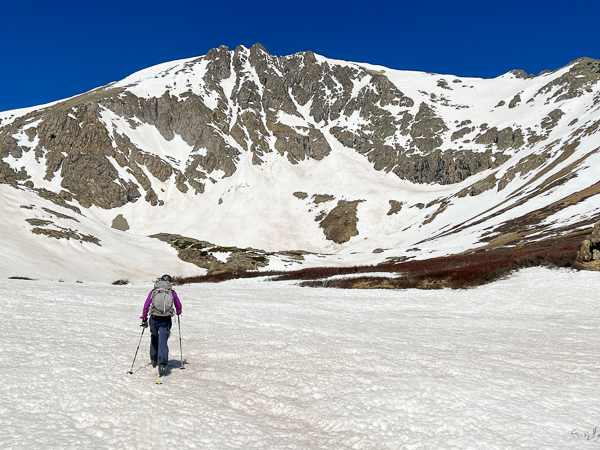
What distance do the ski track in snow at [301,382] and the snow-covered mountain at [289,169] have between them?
146ft

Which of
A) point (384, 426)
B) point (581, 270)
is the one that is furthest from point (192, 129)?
point (384, 426)

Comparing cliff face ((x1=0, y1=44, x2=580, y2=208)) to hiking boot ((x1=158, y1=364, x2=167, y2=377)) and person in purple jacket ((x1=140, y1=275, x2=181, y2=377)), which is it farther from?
hiking boot ((x1=158, y1=364, x2=167, y2=377))

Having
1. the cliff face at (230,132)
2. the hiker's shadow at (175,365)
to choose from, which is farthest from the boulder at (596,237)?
the cliff face at (230,132)

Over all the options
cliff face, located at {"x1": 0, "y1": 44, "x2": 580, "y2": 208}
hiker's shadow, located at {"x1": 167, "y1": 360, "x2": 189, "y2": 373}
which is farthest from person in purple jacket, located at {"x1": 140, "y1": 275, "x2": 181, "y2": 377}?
cliff face, located at {"x1": 0, "y1": 44, "x2": 580, "y2": 208}

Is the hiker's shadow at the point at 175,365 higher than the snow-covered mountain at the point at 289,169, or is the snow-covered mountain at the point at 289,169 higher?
the snow-covered mountain at the point at 289,169

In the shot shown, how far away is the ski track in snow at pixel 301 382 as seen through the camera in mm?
6840

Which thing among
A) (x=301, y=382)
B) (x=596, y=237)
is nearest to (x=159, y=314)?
(x=301, y=382)

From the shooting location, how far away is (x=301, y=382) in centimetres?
921

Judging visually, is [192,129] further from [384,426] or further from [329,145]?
[384,426]

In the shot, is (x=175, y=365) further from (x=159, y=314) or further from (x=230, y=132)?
(x=230, y=132)

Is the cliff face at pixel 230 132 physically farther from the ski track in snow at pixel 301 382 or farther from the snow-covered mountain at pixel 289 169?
the ski track in snow at pixel 301 382

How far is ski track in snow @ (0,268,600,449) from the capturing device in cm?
684

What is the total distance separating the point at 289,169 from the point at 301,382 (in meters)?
155

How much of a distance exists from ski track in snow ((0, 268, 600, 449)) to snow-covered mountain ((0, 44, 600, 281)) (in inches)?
1750
